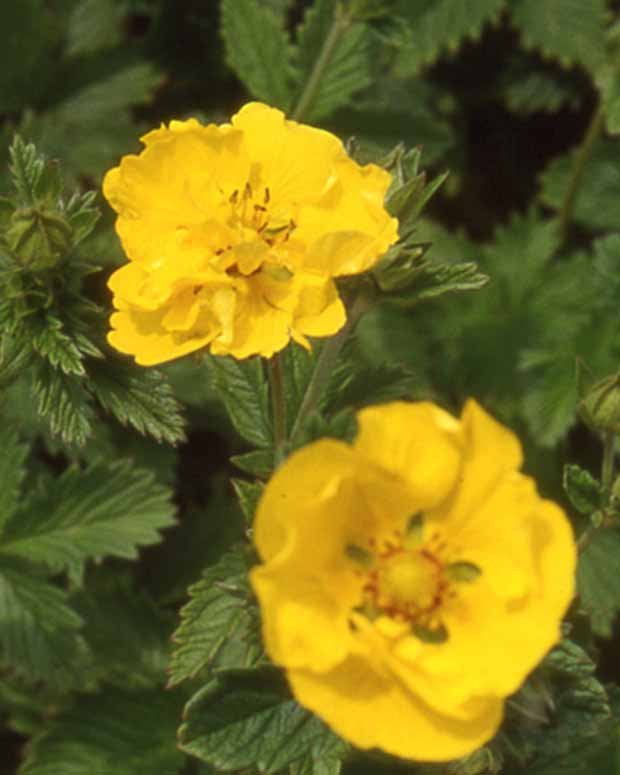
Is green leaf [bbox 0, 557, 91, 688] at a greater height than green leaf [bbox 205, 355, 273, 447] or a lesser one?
lesser

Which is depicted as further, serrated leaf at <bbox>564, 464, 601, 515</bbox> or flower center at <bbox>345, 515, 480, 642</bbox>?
serrated leaf at <bbox>564, 464, 601, 515</bbox>

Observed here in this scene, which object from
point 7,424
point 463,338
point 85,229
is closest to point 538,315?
point 463,338

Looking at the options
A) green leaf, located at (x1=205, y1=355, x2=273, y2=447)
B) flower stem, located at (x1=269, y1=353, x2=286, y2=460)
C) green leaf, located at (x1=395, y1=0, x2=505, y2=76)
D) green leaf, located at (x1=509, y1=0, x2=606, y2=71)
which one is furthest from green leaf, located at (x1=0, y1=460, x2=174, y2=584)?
green leaf, located at (x1=509, y1=0, x2=606, y2=71)

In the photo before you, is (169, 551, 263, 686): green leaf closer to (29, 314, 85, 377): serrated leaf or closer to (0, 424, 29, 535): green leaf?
(29, 314, 85, 377): serrated leaf

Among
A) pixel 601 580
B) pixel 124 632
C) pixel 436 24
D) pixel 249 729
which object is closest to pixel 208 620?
pixel 249 729

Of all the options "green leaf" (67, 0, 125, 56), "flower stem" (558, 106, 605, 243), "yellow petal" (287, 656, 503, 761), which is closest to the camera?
"yellow petal" (287, 656, 503, 761)

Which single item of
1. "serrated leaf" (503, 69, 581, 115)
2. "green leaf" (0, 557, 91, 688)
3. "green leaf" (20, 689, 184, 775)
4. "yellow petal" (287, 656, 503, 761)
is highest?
"yellow petal" (287, 656, 503, 761)

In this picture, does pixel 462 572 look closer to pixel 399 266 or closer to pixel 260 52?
pixel 399 266
